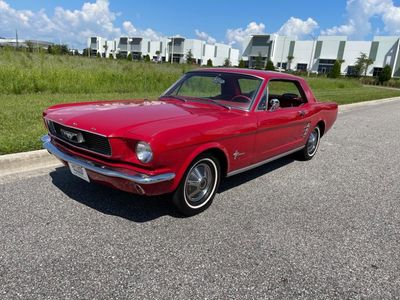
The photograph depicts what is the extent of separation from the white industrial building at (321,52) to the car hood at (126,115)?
7495 cm

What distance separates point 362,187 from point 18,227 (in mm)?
4362

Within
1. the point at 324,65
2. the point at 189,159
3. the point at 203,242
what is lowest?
the point at 203,242

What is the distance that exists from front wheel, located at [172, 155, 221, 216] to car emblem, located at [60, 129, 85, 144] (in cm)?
106

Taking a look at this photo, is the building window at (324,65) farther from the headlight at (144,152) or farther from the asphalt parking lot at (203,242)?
the headlight at (144,152)

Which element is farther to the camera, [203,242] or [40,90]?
[40,90]

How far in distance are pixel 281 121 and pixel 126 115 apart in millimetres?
2148

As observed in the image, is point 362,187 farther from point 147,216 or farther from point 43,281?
point 43,281

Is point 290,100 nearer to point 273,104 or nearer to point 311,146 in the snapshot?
point 311,146

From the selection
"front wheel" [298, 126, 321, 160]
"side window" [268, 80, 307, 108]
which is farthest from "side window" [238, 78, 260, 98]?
"front wheel" [298, 126, 321, 160]

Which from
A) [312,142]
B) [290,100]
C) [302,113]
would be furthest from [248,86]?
[312,142]

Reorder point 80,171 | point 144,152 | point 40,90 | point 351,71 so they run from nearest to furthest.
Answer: point 144,152 < point 80,171 < point 40,90 < point 351,71

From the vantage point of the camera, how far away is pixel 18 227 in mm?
3082

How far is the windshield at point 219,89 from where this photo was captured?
4242 mm

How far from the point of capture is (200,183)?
358 cm
